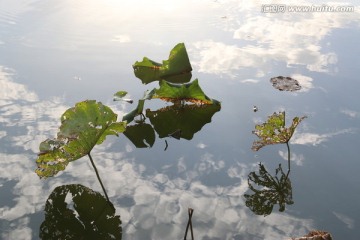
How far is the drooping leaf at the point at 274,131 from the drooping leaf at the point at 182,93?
749 millimetres

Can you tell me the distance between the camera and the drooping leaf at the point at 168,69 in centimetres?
349

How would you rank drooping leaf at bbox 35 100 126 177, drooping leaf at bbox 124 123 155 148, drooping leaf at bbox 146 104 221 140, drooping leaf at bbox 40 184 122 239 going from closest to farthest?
drooping leaf at bbox 40 184 122 239, drooping leaf at bbox 35 100 126 177, drooping leaf at bbox 124 123 155 148, drooping leaf at bbox 146 104 221 140

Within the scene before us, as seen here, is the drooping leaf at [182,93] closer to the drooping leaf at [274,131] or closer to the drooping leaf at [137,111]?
the drooping leaf at [137,111]

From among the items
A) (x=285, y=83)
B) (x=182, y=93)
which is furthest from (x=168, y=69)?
(x=285, y=83)

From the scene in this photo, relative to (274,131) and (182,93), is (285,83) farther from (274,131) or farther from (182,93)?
(274,131)

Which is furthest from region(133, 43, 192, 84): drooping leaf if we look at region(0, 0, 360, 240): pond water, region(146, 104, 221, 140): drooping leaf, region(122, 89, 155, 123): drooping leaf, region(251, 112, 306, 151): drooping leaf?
region(251, 112, 306, 151): drooping leaf

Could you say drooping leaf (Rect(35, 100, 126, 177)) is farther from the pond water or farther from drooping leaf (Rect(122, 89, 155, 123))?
drooping leaf (Rect(122, 89, 155, 123))

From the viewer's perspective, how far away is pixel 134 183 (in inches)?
86.4

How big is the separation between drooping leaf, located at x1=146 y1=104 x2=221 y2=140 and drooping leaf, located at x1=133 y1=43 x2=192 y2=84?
1.85 ft

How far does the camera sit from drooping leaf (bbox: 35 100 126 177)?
75.9 inches

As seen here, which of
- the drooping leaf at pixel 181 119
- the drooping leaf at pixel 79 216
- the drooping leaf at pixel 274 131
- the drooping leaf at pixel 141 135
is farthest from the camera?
the drooping leaf at pixel 181 119

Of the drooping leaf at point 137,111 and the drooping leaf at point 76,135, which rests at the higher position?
the drooping leaf at point 76,135

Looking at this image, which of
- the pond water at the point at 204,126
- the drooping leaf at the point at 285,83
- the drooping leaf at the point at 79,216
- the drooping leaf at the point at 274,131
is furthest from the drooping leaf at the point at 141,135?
the drooping leaf at the point at 285,83

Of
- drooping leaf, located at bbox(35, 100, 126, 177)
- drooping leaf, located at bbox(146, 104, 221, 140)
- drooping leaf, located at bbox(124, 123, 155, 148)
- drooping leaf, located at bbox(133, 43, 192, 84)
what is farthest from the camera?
drooping leaf, located at bbox(133, 43, 192, 84)
